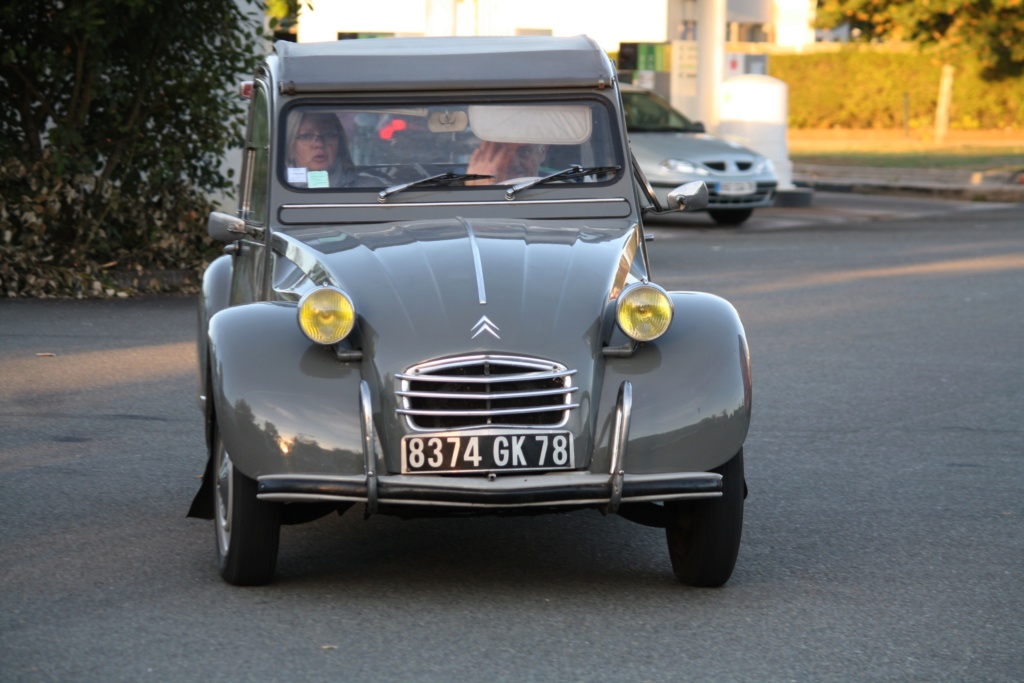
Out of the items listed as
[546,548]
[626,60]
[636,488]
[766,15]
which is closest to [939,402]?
[546,548]

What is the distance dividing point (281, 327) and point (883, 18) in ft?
85.5

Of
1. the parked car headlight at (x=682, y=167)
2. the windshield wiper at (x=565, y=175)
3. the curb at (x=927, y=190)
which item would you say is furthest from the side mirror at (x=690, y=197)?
the curb at (x=927, y=190)

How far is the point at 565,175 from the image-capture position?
612cm

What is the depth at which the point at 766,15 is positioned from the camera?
91.2ft

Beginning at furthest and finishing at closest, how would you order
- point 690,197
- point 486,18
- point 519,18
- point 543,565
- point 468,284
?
point 519,18
point 486,18
point 690,197
point 543,565
point 468,284

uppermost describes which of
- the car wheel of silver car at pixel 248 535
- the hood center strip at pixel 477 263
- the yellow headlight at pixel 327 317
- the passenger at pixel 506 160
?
the passenger at pixel 506 160

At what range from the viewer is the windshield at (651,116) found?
20.4 meters

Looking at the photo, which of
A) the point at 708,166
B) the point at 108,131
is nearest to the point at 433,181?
the point at 108,131

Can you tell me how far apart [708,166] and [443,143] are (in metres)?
13.5

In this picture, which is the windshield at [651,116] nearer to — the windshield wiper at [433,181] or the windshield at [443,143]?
the windshield at [443,143]

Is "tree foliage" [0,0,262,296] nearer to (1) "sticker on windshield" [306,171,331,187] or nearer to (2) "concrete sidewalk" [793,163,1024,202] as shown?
(1) "sticker on windshield" [306,171,331,187]

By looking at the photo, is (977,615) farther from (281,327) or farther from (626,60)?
(626,60)

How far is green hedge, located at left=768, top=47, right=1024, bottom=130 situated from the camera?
44156 millimetres

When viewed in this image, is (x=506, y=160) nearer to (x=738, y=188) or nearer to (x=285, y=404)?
(x=285, y=404)
